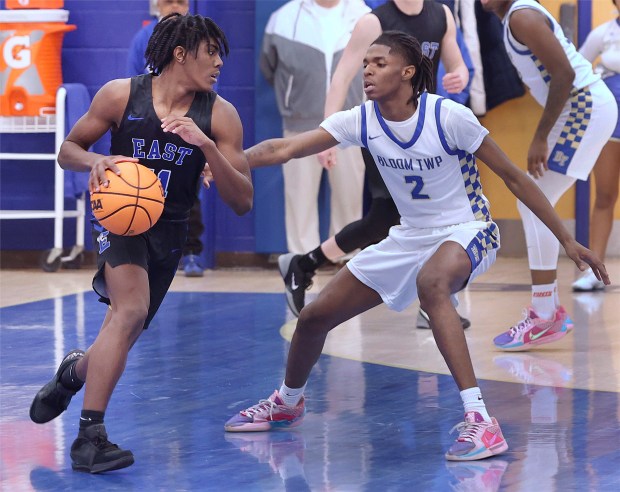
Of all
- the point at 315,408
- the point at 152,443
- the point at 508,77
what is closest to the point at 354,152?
the point at 508,77

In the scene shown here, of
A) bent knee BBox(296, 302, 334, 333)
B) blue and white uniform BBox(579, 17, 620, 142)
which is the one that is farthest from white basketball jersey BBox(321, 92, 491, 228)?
blue and white uniform BBox(579, 17, 620, 142)

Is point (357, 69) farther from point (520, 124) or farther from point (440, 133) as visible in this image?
point (520, 124)

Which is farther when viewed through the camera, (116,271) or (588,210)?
(588,210)

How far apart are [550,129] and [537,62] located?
1.13 ft

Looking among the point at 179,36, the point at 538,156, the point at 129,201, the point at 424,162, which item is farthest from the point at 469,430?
the point at 538,156

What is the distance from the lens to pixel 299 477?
3.96 metres

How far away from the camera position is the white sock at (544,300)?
6258 millimetres

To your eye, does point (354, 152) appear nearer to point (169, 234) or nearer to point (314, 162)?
point (314, 162)

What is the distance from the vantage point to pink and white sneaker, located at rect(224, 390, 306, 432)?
15.1 ft

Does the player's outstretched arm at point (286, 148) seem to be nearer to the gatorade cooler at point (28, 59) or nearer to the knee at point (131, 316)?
the knee at point (131, 316)

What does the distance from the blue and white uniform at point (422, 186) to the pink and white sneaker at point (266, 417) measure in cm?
55

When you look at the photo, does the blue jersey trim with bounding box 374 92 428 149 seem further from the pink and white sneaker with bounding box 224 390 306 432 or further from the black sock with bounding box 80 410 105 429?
the black sock with bounding box 80 410 105 429

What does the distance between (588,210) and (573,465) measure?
6.60 meters

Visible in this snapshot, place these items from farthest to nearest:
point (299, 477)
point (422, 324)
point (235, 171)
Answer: point (422, 324), point (235, 171), point (299, 477)
